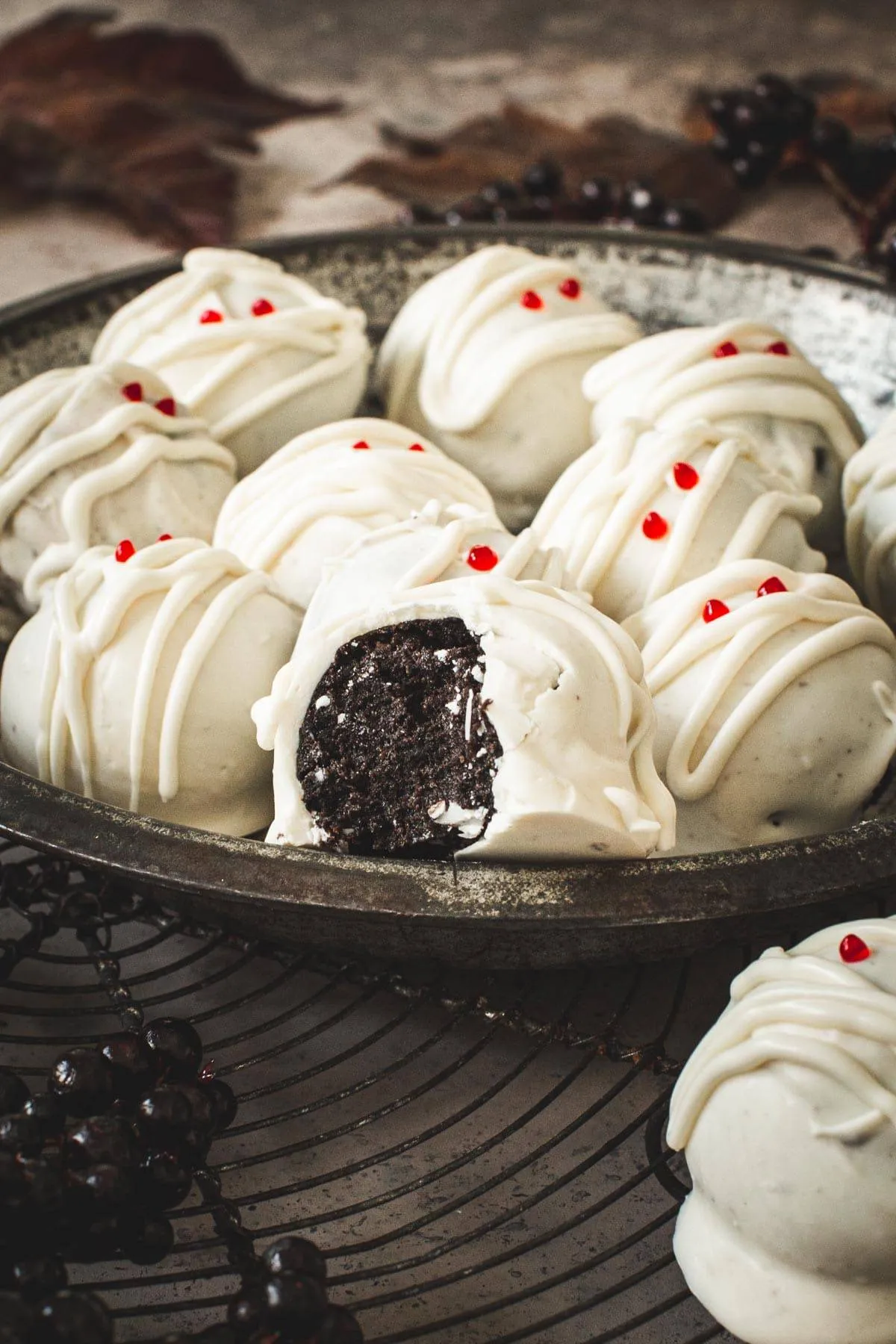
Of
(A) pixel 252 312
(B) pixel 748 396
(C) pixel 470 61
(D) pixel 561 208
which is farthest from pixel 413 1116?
(C) pixel 470 61

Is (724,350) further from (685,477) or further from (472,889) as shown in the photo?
(472,889)

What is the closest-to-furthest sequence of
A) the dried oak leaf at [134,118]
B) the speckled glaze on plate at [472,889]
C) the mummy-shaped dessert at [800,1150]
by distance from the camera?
the mummy-shaped dessert at [800,1150], the speckled glaze on plate at [472,889], the dried oak leaf at [134,118]

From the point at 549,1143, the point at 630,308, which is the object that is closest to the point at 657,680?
the point at 549,1143

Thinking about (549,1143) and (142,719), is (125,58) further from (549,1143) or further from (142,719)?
(549,1143)

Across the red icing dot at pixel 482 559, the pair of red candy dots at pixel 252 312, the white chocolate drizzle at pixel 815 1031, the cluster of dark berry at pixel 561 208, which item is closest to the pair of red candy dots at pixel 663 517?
the red icing dot at pixel 482 559

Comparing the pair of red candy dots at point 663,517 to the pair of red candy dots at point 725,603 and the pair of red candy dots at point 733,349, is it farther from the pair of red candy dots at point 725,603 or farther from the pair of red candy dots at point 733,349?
the pair of red candy dots at point 733,349

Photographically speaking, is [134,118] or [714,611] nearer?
[714,611]
